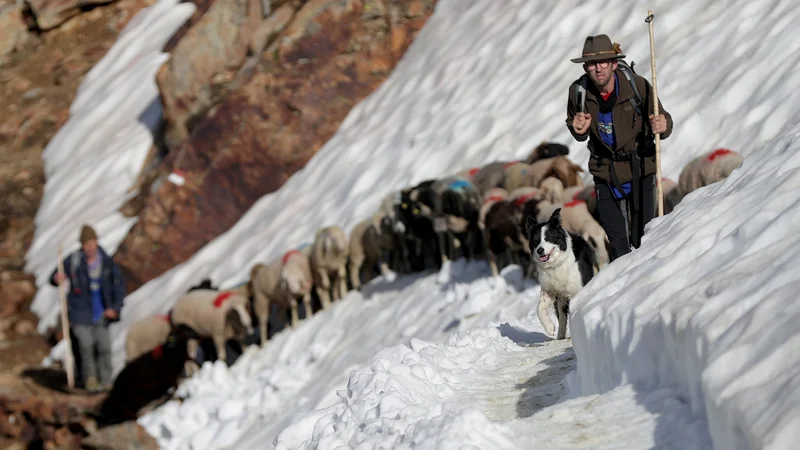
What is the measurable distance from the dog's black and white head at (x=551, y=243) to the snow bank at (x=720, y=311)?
5.00ft

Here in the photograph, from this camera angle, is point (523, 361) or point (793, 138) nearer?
point (793, 138)

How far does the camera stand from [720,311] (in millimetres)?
3281

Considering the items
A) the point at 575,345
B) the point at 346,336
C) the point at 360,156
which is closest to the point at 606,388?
the point at 575,345

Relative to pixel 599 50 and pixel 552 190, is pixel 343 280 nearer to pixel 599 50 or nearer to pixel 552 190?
pixel 552 190

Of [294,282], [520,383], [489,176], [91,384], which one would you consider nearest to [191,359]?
[91,384]

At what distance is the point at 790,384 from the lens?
2.69m

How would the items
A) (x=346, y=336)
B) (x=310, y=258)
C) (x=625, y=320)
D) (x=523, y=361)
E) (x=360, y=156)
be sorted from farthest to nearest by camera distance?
(x=360, y=156) → (x=310, y=258) → (x=346, y=336) → (x=523, y=361) → (x=625, y=320)

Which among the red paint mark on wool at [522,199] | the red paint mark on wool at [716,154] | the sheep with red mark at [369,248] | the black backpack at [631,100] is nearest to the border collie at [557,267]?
the black backpack at [631,100]

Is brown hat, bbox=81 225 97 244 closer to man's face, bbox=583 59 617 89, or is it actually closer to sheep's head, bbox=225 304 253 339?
sheep's head, bbox=225 304 253 339

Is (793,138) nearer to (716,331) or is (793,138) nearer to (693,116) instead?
(716,331)

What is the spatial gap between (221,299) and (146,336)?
172 cm

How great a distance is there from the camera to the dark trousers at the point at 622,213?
670 cm

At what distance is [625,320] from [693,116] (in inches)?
311

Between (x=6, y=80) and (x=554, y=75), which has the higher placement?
(x=554, y=75)
